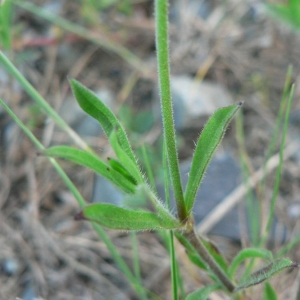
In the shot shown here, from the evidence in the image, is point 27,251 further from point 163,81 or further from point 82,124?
point 163,81

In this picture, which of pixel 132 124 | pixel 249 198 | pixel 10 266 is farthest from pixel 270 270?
pixel 132 124

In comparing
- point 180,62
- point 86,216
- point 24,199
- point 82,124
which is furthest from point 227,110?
point 180,62

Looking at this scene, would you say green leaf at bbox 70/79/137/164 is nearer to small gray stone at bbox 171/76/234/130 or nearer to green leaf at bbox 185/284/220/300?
green leaf at bbox 185/284/220/300

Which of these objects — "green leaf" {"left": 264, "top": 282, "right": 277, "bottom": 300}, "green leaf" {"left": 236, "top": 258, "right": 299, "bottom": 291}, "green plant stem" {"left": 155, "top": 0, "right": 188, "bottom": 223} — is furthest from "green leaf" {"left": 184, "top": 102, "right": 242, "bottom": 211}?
"green leaf" {"left": 264, "top": 282, "right": 277, "bottom": 300}

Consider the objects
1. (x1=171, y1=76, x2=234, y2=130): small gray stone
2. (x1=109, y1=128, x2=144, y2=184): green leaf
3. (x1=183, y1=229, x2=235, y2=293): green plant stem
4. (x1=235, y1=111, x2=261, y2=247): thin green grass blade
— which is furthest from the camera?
(x1=171, y1=76, x2=234, y2=130): small gray stone

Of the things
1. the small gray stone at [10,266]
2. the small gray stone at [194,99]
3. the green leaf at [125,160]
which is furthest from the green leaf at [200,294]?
Answer: the small gray stone at [194,99]

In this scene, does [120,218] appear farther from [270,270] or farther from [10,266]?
[10,266]

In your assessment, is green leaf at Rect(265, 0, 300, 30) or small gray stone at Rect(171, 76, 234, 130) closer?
green leaf at Rect(265, 0, 300, 30)
